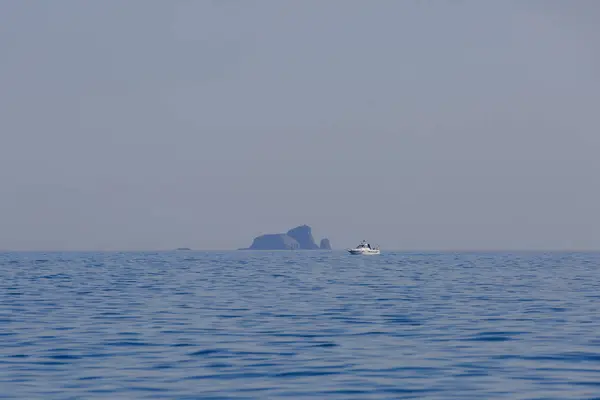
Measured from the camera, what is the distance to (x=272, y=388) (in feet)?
92.6

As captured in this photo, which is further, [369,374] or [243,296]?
[243,296]

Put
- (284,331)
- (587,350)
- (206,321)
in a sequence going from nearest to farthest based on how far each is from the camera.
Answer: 1. (587,350)
2. (284,331)
3. (206,321)

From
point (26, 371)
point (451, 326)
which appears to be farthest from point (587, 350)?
point (26, 371)

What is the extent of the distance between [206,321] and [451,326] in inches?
450

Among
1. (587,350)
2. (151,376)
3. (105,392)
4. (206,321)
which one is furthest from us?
(206,321)

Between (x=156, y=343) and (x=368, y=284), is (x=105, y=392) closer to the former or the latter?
(x=156, y=343)

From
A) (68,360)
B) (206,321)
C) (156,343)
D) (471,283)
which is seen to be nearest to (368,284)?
(471,283)

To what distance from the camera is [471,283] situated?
87.0 m

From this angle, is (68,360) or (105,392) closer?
(105,392)

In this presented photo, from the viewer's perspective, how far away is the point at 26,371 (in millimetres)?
31125

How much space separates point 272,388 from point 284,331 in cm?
1483

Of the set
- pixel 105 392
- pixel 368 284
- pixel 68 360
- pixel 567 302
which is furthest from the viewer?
pixel 368 284

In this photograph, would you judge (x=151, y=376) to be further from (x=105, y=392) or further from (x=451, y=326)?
(x=451, y=326)

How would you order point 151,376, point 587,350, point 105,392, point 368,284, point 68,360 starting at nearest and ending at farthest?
point 105,392 < point 151,376 < point 68,360 < point 587,350 < point 368,284
